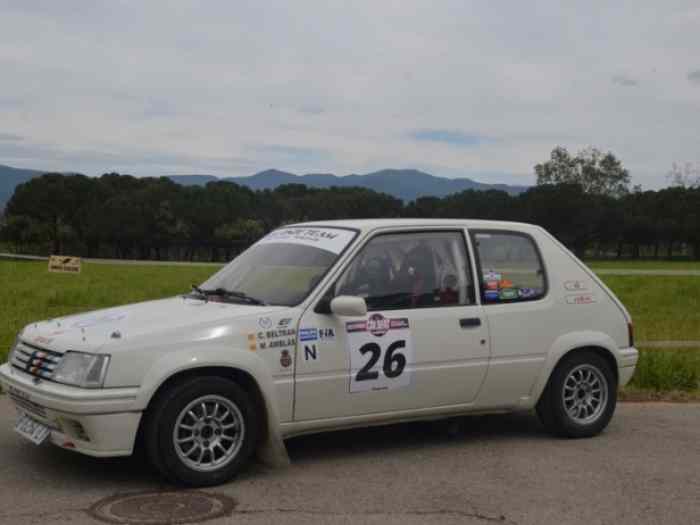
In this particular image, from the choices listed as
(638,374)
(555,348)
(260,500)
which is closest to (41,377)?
(260,500)

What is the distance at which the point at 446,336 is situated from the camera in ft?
22.5

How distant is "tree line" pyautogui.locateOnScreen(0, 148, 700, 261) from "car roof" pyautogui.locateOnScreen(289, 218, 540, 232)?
90.4 meters

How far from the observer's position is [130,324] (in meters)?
6.13

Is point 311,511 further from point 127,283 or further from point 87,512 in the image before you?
point 127,283

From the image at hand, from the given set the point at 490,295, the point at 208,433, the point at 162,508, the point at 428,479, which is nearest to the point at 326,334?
the point at 208,433

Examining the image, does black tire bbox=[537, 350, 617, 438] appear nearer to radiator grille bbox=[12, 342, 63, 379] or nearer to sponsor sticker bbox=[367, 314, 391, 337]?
sponsor sticker bbox=[367, 314, 391, 337]

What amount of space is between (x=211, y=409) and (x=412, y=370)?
1.46 meters

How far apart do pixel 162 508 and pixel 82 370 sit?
37.4 inches

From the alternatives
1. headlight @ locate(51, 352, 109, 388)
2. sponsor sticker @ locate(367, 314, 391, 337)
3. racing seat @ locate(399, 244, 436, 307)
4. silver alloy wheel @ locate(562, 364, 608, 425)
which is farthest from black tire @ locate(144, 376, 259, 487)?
silver alloy wheel @ locate(562, 364, 608, 425)

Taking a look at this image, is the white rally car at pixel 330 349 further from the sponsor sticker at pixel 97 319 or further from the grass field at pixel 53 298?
the grass field at pixel 53 298

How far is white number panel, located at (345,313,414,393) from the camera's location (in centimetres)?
649

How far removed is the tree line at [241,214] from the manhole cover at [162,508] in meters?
92.5

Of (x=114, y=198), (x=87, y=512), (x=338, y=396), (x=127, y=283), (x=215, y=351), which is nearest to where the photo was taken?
(x=87, y=512)

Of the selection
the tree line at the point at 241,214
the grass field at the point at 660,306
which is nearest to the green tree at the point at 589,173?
the tree line at the point at 241,214
